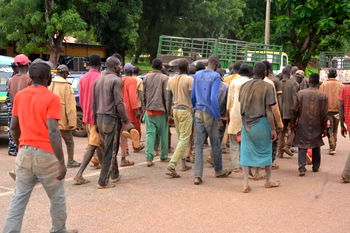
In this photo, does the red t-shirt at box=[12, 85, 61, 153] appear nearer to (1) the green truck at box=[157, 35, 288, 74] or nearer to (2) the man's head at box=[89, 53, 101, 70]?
(2) the man's head at box=[89, 53, 101, 70]

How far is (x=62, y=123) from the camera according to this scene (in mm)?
7910

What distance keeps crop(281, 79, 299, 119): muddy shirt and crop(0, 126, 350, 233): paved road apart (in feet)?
6.10

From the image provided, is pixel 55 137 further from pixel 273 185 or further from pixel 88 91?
pixel 273 185

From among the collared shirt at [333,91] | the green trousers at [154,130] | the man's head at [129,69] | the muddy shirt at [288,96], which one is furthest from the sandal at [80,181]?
the collared shirt at [333,91]

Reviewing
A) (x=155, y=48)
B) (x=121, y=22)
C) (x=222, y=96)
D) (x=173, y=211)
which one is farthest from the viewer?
(x=155, y=48)

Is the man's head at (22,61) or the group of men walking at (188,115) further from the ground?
the man's head at (22,61)

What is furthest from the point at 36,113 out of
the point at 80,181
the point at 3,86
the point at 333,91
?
the point at 333,91

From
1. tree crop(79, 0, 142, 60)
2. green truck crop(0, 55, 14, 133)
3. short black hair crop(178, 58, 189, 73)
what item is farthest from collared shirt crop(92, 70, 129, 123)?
tree crop(79, 0, 142, 60)

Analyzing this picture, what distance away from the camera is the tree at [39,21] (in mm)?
21750

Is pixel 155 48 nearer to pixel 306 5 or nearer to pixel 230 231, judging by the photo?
pixel 306 5

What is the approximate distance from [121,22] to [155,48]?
4.74 metres

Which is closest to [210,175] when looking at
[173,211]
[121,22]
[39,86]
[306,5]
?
[173,211]

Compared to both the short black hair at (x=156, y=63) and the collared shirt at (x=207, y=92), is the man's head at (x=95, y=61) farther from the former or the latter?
the collared shirt at (x=207, y=92)

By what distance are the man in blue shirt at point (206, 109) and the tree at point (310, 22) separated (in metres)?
16.1
